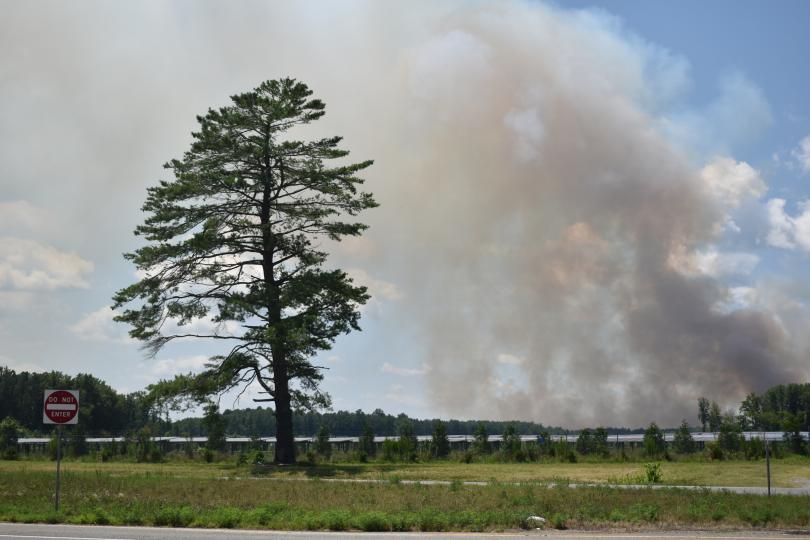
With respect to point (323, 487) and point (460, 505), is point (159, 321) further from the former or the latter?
point (460, 505)

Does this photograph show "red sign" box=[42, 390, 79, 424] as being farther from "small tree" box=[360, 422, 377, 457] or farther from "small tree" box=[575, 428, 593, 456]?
"small tree" box=[575, 428, 593, 456]

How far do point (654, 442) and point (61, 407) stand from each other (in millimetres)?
30771

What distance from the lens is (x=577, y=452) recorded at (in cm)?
4434

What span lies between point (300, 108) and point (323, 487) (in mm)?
23464

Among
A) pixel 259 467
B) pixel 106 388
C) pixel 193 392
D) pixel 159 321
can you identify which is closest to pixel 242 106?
pixel 159 321

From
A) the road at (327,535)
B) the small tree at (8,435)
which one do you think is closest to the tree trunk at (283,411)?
the road at (327,535)

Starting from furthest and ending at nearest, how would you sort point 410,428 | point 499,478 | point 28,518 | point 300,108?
point 410,428 → point 300,108 → point 499,478 → point 28,518

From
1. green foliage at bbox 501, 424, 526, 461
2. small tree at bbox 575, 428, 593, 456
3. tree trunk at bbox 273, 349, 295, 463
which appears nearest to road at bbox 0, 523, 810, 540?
tree trunk at bbox 273, 349, 295, 463

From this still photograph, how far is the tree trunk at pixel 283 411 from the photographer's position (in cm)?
4047

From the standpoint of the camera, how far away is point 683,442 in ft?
147

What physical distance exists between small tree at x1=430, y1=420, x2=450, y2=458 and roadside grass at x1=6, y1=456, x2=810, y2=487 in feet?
22.8

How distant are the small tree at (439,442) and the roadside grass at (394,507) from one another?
21242mm

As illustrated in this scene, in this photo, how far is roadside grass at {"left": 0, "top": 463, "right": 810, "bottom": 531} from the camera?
1791 centimetres

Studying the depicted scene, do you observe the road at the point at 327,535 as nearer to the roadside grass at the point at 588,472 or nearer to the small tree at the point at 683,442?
the roadside grass at the point at 588,472
